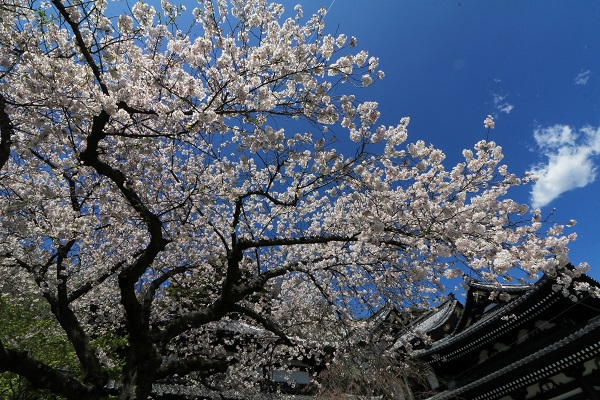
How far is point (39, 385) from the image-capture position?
5496mm

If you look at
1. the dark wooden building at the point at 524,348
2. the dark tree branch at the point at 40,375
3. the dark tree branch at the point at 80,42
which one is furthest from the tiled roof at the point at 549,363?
the dark tree branch at the point at 80,42

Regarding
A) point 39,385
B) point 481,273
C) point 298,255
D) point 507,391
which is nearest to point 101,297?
point 298,255

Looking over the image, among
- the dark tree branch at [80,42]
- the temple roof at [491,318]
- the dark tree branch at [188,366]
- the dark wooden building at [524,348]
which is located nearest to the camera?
the dark tree branch at [80,42]

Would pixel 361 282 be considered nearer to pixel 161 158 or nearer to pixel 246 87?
pixel 161 158

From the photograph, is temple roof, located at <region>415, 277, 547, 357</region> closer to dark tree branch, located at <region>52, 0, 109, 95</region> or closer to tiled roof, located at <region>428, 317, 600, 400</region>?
tiled roof, located at <region>428, 317, 600, 400</region>

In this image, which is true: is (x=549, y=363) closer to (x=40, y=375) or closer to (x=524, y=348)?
(x=524, y=348)

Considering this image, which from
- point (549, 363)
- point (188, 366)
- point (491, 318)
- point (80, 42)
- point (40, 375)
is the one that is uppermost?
point (80, 42)

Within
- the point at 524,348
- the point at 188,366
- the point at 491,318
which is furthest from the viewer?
the point at 491,318

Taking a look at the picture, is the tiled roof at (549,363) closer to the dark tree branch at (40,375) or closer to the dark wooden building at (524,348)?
the dark wooden building at (524,348)

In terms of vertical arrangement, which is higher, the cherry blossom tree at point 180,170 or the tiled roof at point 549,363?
the cherry blossom tree at point 180,170

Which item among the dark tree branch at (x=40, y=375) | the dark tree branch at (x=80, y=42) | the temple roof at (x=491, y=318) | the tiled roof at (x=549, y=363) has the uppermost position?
the dark tree branch at (x=80, y=42)

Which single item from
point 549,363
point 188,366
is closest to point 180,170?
point 188,366

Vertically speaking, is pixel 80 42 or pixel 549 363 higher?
pixel 80 42

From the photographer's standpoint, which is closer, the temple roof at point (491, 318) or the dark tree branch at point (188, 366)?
the dark tree branch at point (188, 366)
